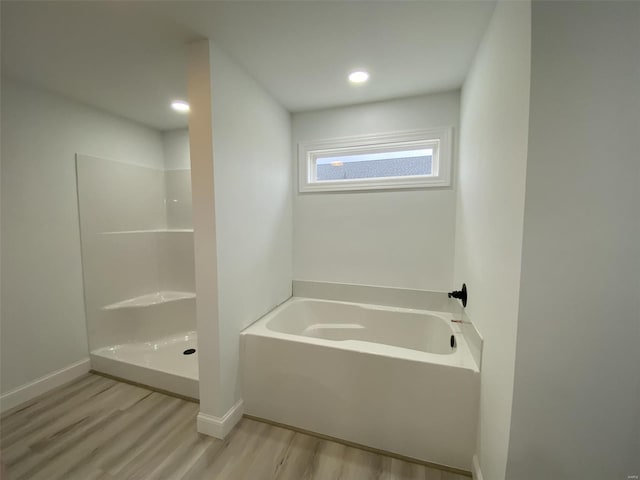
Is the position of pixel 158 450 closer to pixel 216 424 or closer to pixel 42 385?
pixel 216 424

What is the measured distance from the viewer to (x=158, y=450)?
138cm

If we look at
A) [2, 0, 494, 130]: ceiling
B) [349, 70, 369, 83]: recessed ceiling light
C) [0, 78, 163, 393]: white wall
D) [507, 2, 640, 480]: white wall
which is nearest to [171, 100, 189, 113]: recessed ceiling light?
[2, 0, 494, 130]: ceiling

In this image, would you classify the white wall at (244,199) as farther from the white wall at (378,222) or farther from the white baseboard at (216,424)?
the white wall at (378,222)

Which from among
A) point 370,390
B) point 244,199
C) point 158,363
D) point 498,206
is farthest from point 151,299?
point 498,206

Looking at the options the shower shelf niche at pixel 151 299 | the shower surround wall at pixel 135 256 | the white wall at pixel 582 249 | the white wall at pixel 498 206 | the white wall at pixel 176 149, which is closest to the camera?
the white wall at pixel 582 249

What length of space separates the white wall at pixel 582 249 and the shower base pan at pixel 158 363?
2027mm

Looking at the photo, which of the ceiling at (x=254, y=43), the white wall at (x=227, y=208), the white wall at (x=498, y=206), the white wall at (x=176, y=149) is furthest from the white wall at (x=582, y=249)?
the white wall at (x=176, y=149)

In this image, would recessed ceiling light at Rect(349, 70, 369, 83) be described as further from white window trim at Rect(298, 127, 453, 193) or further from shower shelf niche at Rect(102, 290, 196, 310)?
shower shelf niche at Rect(102, 290, 196, 310)

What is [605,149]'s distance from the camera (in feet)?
2.36

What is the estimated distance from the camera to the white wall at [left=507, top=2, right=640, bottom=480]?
0.71 m

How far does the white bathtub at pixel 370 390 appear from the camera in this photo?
1266 millimetres

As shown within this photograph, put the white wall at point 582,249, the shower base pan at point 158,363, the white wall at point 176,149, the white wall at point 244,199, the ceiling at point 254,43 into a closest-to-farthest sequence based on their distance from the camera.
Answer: the white wall at point 582,249, the ceiling at point 254,43, the white wall at point 244,199, the shower base pan at point 158,363, the white wall at point 176,149

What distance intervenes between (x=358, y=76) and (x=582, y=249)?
1.60 meters

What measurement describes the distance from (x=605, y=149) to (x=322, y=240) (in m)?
1.85
